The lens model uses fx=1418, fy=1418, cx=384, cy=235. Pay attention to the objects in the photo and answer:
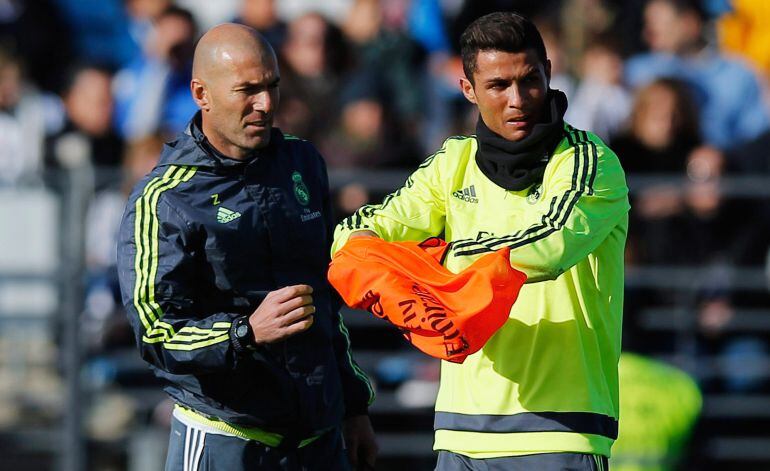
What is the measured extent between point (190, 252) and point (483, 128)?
1.18 metres

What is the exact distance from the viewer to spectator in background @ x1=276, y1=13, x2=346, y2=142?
9.89 meters

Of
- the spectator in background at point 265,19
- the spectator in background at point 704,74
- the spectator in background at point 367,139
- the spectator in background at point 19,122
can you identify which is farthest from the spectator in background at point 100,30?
the spectator in background at point 704,74

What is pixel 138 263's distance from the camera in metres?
5.20

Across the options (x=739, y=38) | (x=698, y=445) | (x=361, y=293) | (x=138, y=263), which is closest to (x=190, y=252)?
(x=138, y=263)

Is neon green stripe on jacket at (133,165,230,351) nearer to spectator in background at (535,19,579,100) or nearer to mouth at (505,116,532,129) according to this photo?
mouth at (505,116,532,129)

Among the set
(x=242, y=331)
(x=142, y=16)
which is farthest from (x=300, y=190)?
(x=142, y=16)

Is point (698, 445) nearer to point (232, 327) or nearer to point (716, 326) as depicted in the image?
point (716, 326)

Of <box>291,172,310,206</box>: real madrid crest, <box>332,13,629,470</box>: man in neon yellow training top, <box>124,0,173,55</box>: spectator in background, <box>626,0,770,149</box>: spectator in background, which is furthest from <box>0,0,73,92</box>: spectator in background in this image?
<box>332,13,629,470</box>: man in neon yellow training top

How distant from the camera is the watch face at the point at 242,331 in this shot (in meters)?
5.05

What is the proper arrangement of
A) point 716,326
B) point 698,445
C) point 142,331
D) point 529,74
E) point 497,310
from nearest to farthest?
point 497,310
point 529,74
point 142,331
point 698,445
point 716,326

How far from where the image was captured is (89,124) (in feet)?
34.2

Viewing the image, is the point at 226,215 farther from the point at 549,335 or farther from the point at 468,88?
the point at 549,335

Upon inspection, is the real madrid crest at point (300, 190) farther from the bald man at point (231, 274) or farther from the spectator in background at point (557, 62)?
the spectator in background at point (557, 62)

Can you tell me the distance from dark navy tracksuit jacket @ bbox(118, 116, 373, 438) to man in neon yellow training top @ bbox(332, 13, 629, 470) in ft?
1.55
